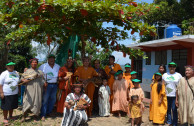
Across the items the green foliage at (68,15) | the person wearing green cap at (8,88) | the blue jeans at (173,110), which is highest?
the green foliage at (68,15)

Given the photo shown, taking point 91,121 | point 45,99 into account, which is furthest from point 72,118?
point 45,99

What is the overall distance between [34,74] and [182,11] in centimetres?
1600

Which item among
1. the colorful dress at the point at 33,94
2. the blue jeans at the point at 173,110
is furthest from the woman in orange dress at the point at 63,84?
the blue jeans at the point at 173,110

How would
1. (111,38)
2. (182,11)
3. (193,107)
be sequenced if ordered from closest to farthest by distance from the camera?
1. (193,107)
2. (111,38)
3. (182,11)

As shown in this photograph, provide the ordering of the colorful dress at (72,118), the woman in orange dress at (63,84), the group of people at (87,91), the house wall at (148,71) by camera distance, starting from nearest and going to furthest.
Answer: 1. the colorful dress at (72,118)
2. the group of people at (87,91)
3. the woman in orange dress at (63,84)
4. the house wall at (148,71)

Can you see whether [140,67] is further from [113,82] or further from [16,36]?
A: [16,36]

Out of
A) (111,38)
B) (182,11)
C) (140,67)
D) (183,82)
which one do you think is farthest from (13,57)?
(182,11)

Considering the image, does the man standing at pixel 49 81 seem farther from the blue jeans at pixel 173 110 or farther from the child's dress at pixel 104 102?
the blue jeans at pixel 173 110

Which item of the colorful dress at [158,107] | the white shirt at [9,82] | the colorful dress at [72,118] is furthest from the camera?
the colorful dress at [158,107]

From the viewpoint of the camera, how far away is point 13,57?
14758 mm

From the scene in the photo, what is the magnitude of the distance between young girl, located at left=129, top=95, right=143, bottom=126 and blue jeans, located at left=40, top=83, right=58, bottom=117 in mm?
2102

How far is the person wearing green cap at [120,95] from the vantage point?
5590 mm

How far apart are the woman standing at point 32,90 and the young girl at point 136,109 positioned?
7.78 ft

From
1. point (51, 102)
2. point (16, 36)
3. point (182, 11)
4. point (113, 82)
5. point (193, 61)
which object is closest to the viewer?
point (51, 102)
